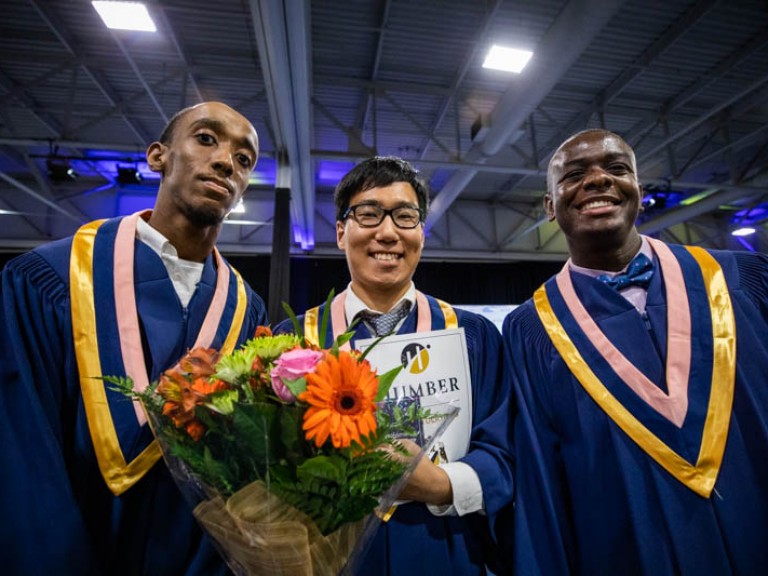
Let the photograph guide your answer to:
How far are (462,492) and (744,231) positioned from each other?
1291cm

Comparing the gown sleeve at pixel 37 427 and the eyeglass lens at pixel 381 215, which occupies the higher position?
the eyeglass lens at pixel 381 215

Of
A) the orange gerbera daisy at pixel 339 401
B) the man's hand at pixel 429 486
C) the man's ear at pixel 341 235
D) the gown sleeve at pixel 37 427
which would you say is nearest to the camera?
the orange gerbera daisy at pixel 339 401

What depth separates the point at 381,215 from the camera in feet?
4.73

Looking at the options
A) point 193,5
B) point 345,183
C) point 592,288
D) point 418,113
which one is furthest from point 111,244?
point 418,113

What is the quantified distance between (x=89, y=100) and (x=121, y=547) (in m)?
8.01

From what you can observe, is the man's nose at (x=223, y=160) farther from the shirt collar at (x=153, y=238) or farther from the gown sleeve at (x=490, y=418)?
the gown sleeve at (x=490, y=418)

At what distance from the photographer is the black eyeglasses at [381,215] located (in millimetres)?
1435

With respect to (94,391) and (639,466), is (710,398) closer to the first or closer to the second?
(639,466)

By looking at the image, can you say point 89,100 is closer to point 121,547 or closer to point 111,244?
point 111,244

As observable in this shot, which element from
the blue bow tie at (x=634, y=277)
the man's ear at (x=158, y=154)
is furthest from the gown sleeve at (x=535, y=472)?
the man's ear at (x=158, y=154)

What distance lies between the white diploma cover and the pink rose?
558mm

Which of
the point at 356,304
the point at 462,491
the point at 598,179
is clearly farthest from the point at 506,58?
the point at 462,491

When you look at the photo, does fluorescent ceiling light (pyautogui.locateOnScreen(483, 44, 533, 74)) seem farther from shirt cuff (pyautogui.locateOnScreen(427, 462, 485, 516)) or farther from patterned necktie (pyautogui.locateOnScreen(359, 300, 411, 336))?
shirt cuff (pyautogui.locateOnScreen(427, 462, 485, 516))

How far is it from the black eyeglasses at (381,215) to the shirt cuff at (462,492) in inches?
30.6
